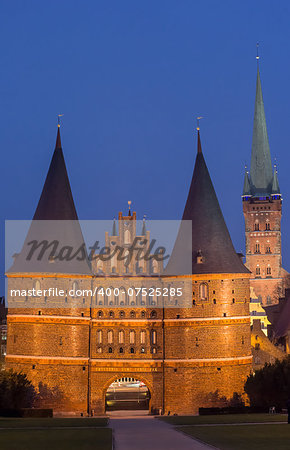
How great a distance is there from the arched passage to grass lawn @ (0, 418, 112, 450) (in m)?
19.7

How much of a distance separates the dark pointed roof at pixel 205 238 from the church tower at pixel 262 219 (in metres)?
78.6

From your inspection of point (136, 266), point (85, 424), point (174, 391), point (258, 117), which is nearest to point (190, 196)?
point (136, 266)

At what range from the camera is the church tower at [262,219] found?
136m

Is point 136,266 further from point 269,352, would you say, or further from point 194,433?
point 194,433

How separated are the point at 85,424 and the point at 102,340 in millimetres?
18379

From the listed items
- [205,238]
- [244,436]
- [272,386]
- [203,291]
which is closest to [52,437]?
[244,436]

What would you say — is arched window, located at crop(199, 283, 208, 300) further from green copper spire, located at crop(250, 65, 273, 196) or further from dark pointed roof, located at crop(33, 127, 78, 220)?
green copper spire, located at crop(250, 65, 273, 196)

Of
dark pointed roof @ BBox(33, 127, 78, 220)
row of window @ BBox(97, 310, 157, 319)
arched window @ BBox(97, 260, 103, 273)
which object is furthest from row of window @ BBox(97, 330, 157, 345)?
dark pointed roof @ BBox(33, 127, 78, 220)

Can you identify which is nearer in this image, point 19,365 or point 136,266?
point 19,365

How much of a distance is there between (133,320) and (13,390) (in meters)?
12.2

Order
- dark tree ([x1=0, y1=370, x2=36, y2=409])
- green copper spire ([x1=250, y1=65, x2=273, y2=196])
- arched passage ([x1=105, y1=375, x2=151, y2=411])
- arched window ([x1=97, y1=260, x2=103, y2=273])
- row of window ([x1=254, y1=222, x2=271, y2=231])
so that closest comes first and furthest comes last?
dark tree ([x1=0, y1=370, x2=36, y2=409])
arched window ([x1=97, y1=260, x2=103, y2=273])
arched passage ([x1=105, y1=375, x2=151, y2=411])
green copper spire ([x1=250, y1=65, x2=273, y2=196])
row of window ([x1=254, y1=222, x2=271, y2=231])

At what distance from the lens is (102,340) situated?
57969 mm

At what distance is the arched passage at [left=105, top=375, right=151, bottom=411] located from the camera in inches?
2511

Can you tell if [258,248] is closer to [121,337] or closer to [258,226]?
[258,226]
